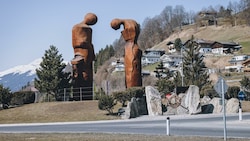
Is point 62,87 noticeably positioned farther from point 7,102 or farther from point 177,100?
point 177,100

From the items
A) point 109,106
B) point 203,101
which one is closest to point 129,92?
point 109,106

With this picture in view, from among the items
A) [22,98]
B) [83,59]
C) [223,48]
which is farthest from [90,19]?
[223,48]

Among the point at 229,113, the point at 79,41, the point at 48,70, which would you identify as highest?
the point at 79,41

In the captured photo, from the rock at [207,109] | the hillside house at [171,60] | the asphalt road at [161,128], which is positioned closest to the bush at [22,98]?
the asphalt road at [161,128]

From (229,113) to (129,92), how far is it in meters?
9.24

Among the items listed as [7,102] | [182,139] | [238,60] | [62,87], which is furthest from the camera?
[238,60]

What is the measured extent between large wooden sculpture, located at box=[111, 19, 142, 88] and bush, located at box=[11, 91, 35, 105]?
11.1 metres

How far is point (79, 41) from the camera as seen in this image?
4531 cm

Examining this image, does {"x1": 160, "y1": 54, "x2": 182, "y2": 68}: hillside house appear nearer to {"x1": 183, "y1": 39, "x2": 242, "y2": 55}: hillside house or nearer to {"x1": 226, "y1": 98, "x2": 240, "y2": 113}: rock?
{"x1": 183, "y1": 39, "x2": 242, "y2": 55}: hillside house

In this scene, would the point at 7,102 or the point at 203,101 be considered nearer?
the point at 203,101

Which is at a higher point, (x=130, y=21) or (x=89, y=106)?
(x=130, y=21)

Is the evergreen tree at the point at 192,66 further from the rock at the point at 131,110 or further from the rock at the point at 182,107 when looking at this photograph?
the rock at the point at 131,110

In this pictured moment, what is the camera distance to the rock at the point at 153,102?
1412 inches

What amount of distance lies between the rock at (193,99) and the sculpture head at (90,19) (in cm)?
1508
